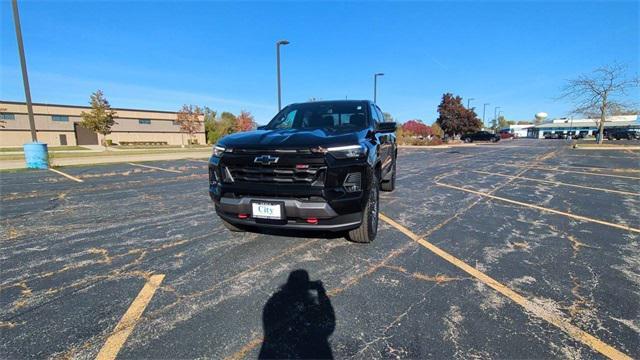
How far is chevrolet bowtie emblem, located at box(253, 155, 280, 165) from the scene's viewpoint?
10.2ft

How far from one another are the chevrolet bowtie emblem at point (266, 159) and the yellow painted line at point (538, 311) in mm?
2208

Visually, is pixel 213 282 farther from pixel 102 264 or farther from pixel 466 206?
pixel 466 206

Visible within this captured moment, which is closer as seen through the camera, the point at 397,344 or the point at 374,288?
the point at 397,344

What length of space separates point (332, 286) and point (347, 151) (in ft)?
4.43

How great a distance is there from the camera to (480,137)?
48.9 metres

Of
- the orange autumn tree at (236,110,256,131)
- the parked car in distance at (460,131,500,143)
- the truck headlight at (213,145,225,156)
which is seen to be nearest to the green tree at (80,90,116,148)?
the orange autumn tree at (236,110,256,131)

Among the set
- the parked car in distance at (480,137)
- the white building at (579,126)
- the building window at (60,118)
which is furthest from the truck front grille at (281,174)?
the white building at (579,126)

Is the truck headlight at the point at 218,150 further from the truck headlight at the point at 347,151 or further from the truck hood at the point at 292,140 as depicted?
the truck headlight at the point at 347,151

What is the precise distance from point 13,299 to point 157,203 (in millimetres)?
3747

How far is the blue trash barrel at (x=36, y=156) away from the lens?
464 inches

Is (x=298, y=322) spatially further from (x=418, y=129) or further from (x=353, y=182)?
(x=418, y=129)

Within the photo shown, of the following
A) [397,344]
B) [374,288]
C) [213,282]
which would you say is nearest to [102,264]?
[213,282]

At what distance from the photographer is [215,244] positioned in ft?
12.7

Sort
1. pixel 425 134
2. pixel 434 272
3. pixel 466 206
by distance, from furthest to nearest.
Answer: pixel 425 134, pixel 466 206, pixel 434 272
